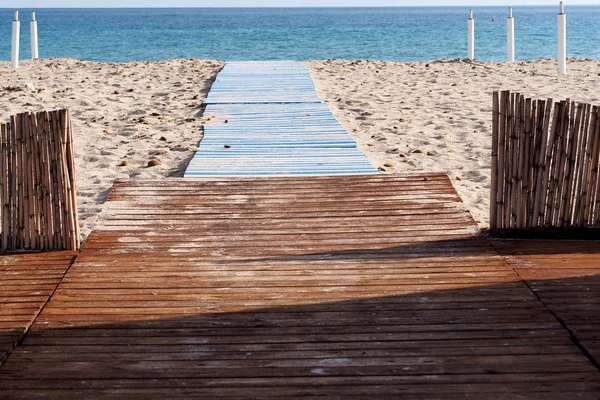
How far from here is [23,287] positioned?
12.9 feet

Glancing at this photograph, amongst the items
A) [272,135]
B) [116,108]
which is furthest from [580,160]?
[116,108]

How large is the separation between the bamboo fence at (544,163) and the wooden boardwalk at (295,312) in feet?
1.06

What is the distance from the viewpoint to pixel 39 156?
4.43 metres

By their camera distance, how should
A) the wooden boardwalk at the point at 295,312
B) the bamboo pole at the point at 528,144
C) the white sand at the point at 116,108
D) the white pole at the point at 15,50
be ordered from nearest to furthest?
1. the wooden boardwalk at the point at 295,312
2. the bamboo pole at the point at 528,144
3. the white sand at the point at 116,108
4. the white pole at the point at 15,50

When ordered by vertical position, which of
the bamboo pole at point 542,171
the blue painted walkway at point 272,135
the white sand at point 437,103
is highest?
the bamboo pole at point 542,171

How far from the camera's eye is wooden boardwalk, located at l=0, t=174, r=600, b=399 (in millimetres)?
2971

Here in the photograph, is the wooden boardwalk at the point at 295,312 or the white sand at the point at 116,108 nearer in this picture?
the wooden boardwalk at the point at 295,312

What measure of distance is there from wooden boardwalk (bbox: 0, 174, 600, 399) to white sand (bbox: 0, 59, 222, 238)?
0.90 meters

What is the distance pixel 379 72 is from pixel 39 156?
9.00m

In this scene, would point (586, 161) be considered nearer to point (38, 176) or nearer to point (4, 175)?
point (38, 176)

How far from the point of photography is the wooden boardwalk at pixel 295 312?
2971 mm

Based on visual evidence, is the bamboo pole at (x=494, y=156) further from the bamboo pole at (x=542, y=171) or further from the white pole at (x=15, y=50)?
the white pole at (x=15, y=50)

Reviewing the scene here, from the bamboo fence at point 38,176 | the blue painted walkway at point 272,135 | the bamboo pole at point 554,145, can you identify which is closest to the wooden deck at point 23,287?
the bamboo fence at point 38,176

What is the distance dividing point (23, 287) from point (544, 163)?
105 inches
